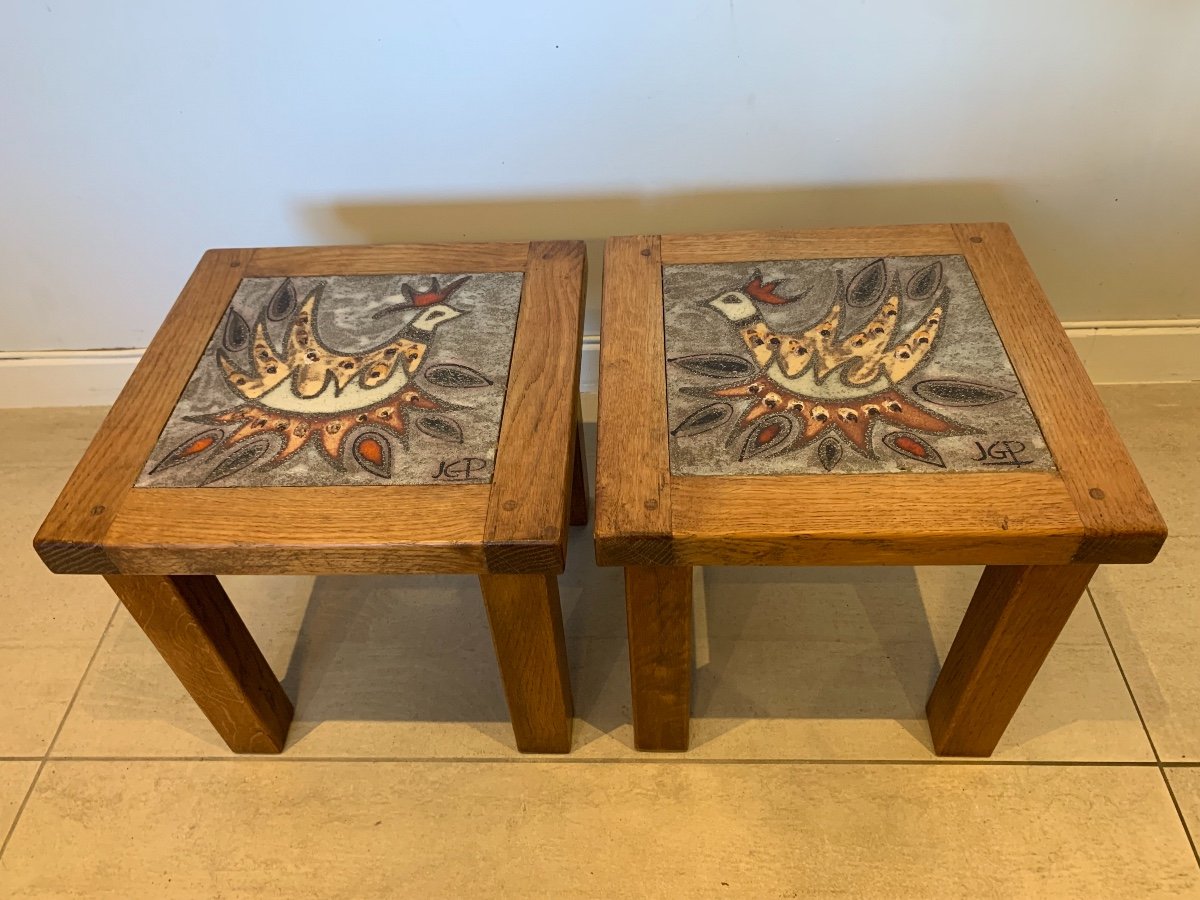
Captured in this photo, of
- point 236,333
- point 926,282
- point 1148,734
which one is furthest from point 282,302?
point 1148,734

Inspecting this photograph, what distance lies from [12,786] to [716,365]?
965mm

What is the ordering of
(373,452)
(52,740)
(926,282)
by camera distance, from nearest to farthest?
1. (373,452)
2. (926,282)
3. (52,740)

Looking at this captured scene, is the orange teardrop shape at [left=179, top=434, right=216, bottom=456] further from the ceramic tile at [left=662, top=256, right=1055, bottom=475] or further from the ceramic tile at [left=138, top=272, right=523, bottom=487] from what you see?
the ceramic tile at [left=662, top=256, right=1055, bottom=475]

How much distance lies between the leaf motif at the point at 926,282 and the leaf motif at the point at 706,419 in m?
0.28

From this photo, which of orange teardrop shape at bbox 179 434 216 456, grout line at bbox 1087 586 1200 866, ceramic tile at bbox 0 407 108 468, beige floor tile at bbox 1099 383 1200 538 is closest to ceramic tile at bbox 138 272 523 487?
orange teardrop shape at bbox 179 434 216 456

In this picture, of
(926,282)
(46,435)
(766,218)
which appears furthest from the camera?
(46,435)

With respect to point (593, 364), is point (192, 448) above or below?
above

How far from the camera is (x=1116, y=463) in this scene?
32.6 inches

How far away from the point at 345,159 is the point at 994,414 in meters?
0.87

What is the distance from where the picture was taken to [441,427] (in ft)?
2.98

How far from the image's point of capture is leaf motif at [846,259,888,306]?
1.02 m

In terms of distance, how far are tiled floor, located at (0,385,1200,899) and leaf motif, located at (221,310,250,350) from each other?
415mm

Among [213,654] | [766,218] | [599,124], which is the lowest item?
[213,654]

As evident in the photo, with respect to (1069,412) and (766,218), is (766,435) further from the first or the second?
(766,218)
